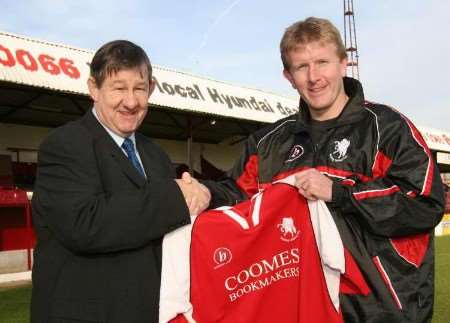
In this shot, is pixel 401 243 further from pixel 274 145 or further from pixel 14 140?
pixel 14 140

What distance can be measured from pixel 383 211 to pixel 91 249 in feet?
3.69

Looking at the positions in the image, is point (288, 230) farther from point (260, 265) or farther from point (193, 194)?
point (193, 194)

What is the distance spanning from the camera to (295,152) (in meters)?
2.35

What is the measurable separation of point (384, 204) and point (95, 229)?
1.11 meters

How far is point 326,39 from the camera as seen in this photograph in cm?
220

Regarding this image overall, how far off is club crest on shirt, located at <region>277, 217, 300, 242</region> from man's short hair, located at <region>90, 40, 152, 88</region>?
0.92m

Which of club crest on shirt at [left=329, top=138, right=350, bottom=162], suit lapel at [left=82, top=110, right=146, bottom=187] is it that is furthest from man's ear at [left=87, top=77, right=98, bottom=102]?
club crest on shirt at [left=329, top=138, right=350, bottom=162]

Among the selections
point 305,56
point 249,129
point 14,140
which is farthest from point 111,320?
point 249,129

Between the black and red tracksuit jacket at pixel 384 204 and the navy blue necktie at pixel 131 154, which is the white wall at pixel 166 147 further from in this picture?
the black and red tracksuit jacket at pixel 384 204

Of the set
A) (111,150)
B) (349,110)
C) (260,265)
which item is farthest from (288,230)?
(111,150)

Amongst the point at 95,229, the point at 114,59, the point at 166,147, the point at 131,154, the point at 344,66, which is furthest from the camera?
the point at 166,147

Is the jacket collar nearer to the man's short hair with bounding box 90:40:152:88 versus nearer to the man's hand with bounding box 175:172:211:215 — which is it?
the man's hand with bounding box 175:172:211:215

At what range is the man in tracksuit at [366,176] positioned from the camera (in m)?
2.00

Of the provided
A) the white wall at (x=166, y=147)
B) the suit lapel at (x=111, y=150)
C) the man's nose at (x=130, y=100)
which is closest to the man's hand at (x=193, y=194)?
the suit lapel at (x=111, y=150)
